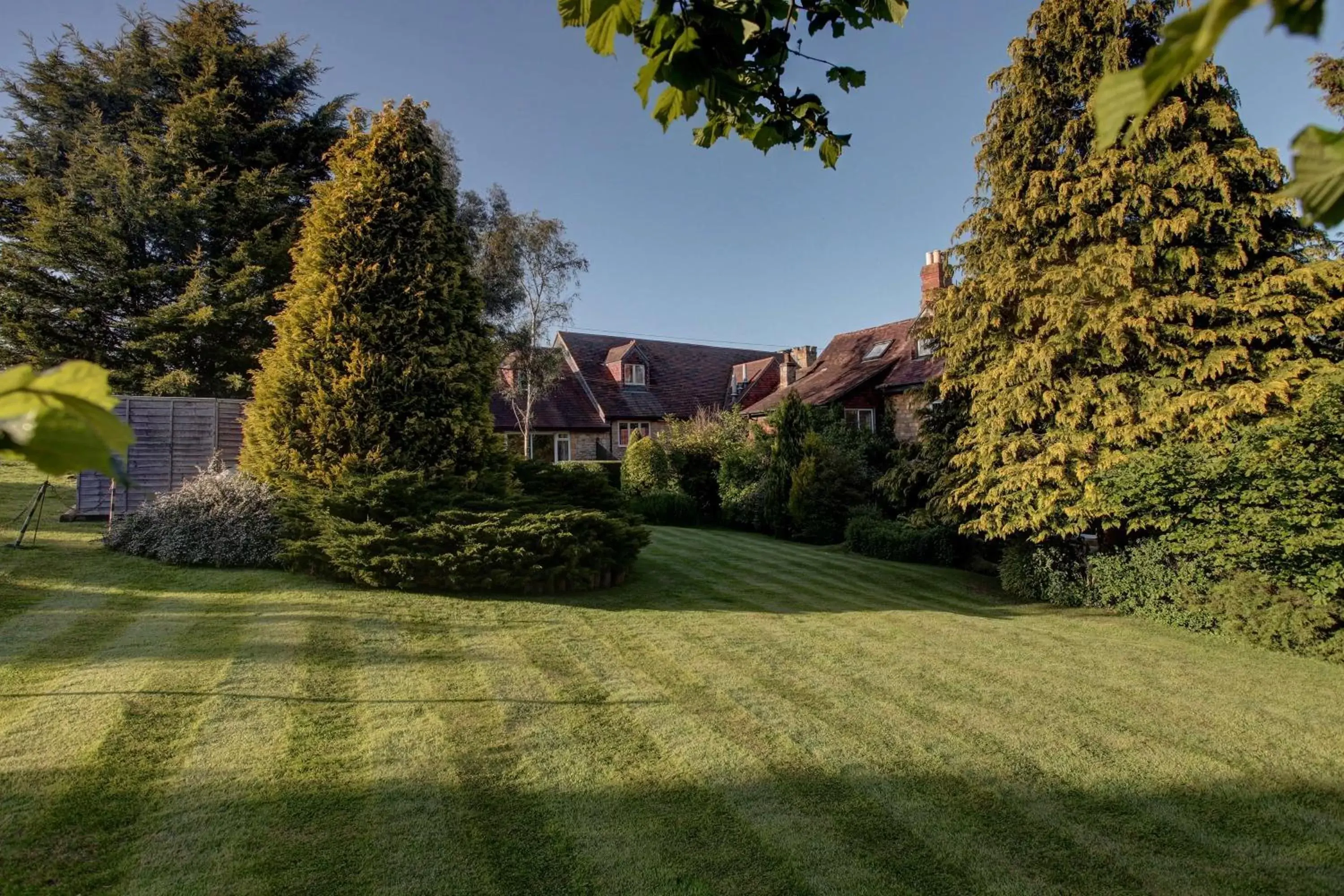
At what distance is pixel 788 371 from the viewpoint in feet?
93.7

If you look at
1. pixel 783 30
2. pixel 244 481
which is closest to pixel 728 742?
pixel 783 30

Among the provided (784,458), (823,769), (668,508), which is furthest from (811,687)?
(668,508)

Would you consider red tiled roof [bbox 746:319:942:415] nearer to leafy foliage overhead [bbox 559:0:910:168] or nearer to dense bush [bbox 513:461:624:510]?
dense bush [bbox 513:461:624:510]

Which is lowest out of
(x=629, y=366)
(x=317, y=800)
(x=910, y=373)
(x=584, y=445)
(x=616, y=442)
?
(x=317, y=800)

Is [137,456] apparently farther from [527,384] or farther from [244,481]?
[527,384]

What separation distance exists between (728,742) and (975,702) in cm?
220

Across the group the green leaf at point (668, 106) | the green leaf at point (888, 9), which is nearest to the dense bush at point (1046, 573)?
the green leaf at point (888, 9)

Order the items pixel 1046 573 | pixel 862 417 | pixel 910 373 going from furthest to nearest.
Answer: pixel 862 417
pixel 910 373
pixel 1046 573

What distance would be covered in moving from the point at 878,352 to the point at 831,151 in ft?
70.5

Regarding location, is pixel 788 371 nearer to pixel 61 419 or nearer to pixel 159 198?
pixel 159 198

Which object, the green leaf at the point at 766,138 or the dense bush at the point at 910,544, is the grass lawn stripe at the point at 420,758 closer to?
the green leaf at the point at 766,138

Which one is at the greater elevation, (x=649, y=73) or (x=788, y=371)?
(x=788, y=371)

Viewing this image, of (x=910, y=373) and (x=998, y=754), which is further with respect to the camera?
(x=910, y=373)

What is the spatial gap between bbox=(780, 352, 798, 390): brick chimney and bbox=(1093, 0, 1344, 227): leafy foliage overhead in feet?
89.8
